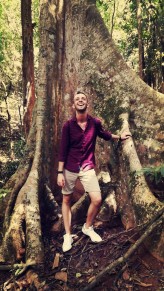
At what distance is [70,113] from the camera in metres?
5.85

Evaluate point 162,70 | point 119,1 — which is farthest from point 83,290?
point 119,1

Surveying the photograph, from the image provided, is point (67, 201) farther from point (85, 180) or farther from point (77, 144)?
point (77, 144)

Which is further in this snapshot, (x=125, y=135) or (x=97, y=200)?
(x=125, y=135)

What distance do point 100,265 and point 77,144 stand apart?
149cm

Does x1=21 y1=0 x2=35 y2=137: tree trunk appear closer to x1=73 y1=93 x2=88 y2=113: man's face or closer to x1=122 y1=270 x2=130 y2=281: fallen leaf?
x1=73 y1=93 x2=88 y2=113: man's face

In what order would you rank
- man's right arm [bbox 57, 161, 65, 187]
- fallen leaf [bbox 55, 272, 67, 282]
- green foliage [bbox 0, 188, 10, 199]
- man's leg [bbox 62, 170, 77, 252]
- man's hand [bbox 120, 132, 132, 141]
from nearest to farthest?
fallen leaf [bbox 55, 272, 67, 282]
man's right arm [bbox 57, 161, 65, 187]
man's leg [bbox 62, 170, 77, 252]
man's hand [bbox 120, 132, 132, 141]
green foliage [bbox 0, 188, 10, 199]

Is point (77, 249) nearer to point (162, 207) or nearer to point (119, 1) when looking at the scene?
point (162, 207)

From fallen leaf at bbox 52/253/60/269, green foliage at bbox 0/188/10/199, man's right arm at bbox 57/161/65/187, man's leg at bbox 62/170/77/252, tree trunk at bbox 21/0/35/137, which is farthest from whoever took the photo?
tree trunk at bbox 21/0/35/137

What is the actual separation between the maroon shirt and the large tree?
612 millimetres

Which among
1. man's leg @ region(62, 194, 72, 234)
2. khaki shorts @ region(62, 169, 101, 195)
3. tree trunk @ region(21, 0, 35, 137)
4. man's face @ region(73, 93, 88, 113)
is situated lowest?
man's leg @ region(62, 194, 72, 234)

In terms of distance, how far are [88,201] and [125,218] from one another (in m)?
0.65

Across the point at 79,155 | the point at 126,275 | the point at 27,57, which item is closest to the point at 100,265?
the point at 126,275

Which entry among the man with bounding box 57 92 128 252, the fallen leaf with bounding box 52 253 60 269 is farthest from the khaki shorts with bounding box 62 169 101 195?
the fallen leaf with bounding box 52 253 60 269

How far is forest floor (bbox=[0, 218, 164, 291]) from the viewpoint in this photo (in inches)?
138
